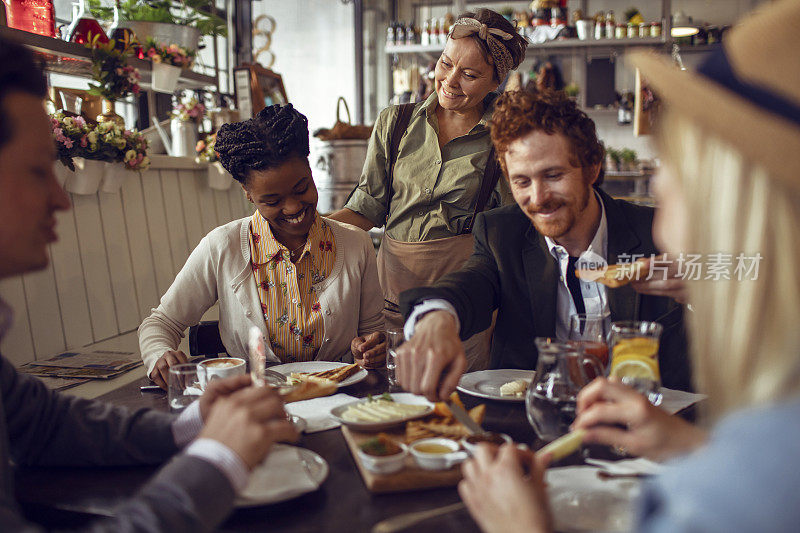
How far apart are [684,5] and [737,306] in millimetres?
7750

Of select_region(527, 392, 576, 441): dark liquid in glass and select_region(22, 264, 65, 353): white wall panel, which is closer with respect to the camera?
select_region(527, 392, 576, 441): dark liquid in glass

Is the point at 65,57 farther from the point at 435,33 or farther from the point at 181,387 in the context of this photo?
the point at 435,33

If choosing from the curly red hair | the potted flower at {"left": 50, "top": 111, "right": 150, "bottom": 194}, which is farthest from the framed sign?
the curly red hair

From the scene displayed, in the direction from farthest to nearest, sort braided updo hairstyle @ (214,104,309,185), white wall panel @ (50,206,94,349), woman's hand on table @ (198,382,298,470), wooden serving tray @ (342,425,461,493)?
white wall panel @ (50,206,94,349), braided updo hairstyle @ (214,104,309,185), wooden serving tray @ (342,425,461,493), woman's hand on table @ (198,382,298,470)

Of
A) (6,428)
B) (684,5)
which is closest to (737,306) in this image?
(6,428)

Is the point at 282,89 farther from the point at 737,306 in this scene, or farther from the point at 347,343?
the point at 737,306

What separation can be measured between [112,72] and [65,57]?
0.70ft

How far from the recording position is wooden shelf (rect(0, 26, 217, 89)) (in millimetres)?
2584

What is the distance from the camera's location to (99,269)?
117 inches

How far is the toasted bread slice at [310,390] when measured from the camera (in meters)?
1.49

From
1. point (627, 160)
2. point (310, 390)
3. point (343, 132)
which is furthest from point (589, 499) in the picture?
point (627, 160)

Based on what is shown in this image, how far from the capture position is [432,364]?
52.9 inches

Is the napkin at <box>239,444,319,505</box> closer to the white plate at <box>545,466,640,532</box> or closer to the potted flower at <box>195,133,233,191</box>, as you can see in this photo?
the white plate at <box>545,466,640,532</box>

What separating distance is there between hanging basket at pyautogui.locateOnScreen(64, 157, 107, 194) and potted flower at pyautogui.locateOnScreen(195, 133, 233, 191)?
774 millimetres
